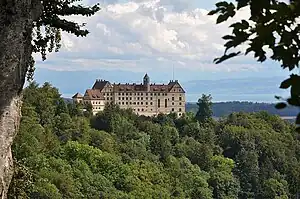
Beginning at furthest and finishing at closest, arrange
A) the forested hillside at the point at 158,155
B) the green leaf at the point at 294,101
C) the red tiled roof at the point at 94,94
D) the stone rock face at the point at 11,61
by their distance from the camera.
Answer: the red tiled roof at the point at 94,94 → the forested hillside at the point at 158,155 → the stone rock face at the point at 11,61 → the green leaf at the point at 294,101

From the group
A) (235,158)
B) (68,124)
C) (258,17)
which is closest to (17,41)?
(258,17)

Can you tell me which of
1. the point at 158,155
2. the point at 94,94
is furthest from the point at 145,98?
the point at 158,155

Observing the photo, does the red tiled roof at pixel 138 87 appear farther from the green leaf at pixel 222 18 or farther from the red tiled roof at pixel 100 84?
the green leaf at pixel 222 18

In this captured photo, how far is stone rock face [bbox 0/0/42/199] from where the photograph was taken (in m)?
4.44

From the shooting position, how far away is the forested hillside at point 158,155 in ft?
119

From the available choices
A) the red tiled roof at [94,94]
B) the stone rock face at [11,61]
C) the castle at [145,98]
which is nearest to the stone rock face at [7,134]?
the stone rock face at [11,61]

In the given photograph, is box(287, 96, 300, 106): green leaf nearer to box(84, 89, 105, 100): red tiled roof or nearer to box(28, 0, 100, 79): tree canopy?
box(28, 0, 100, 79): tree canopy

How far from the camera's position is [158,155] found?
52.1 m

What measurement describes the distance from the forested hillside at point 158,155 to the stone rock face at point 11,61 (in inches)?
770

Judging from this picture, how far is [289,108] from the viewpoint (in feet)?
4.97

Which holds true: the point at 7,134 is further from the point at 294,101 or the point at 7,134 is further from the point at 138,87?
the point at 138,87

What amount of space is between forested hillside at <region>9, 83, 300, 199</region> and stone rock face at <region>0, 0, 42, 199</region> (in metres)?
19.6

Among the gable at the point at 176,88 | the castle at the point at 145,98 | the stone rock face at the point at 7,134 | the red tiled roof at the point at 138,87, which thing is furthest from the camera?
the gable at the point at 176,88

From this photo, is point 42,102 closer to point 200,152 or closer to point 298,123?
point 200,152
